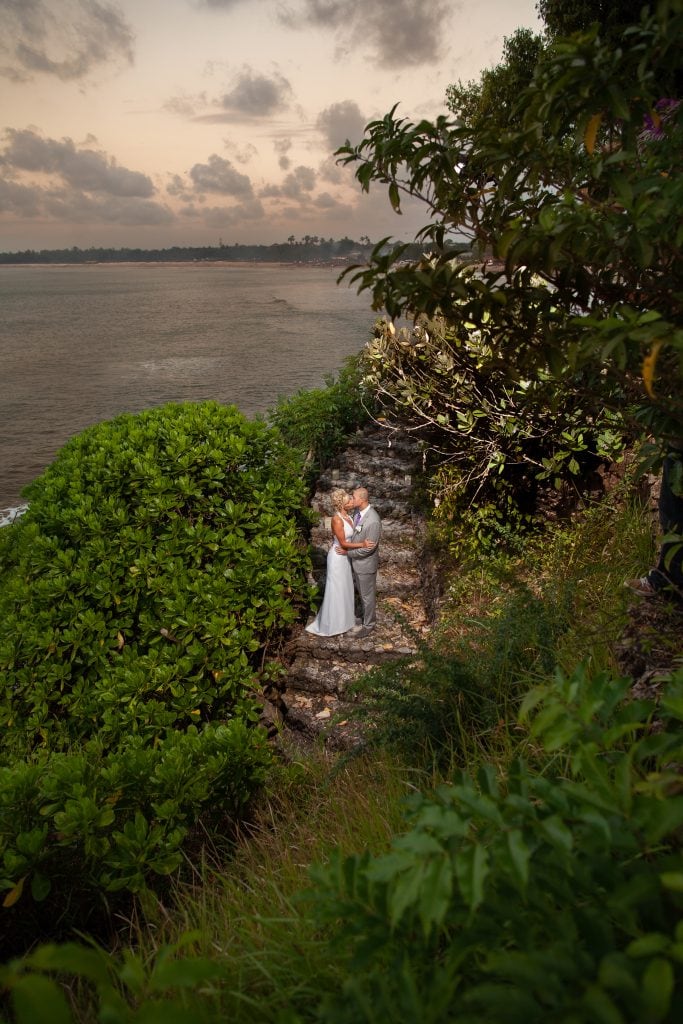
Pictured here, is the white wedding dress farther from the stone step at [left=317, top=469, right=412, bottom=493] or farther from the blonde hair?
the stone step at [left=317, top=469, right=412, bottom=493]

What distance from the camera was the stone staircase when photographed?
6434 millimetres

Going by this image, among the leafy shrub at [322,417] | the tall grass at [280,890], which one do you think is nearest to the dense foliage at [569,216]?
the tall grass at [280,890]

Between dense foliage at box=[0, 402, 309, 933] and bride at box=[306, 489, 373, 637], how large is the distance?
37cm

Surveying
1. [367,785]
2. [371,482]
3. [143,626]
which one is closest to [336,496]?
[371,482]

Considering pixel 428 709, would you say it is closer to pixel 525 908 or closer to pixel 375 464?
pixel 525 908

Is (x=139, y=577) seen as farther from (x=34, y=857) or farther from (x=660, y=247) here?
(x=660, y=247)

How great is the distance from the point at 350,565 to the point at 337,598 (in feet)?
1.23

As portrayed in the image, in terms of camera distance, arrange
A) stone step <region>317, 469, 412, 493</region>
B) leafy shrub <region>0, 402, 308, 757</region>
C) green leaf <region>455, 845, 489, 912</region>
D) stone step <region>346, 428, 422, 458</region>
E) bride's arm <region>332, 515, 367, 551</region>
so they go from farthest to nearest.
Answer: stone step <region>346, 428, 422, 458</region>, stone step <region>317, 469, 412, 493</region>, bride's arm <region>332, 515, 367, 551</region>, leafy shrub <region>0, 402, 308, 757</region>, green leaf <region>455, 845, 489, 912</region>

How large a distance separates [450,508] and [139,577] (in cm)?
378

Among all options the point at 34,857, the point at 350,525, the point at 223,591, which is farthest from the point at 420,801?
the point at 350,525

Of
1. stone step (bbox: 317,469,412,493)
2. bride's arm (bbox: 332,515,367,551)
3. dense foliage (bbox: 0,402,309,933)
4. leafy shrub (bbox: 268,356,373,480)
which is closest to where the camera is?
dense foliage (bbox: 0,402,309,933)

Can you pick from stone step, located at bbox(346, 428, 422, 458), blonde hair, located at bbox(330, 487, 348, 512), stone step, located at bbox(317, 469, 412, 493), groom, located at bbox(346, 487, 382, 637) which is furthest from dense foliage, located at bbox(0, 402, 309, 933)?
stone step, located at bbox(346, 428, 422, 458)

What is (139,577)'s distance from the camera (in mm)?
6008

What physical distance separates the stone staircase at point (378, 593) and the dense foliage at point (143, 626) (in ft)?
1.67
